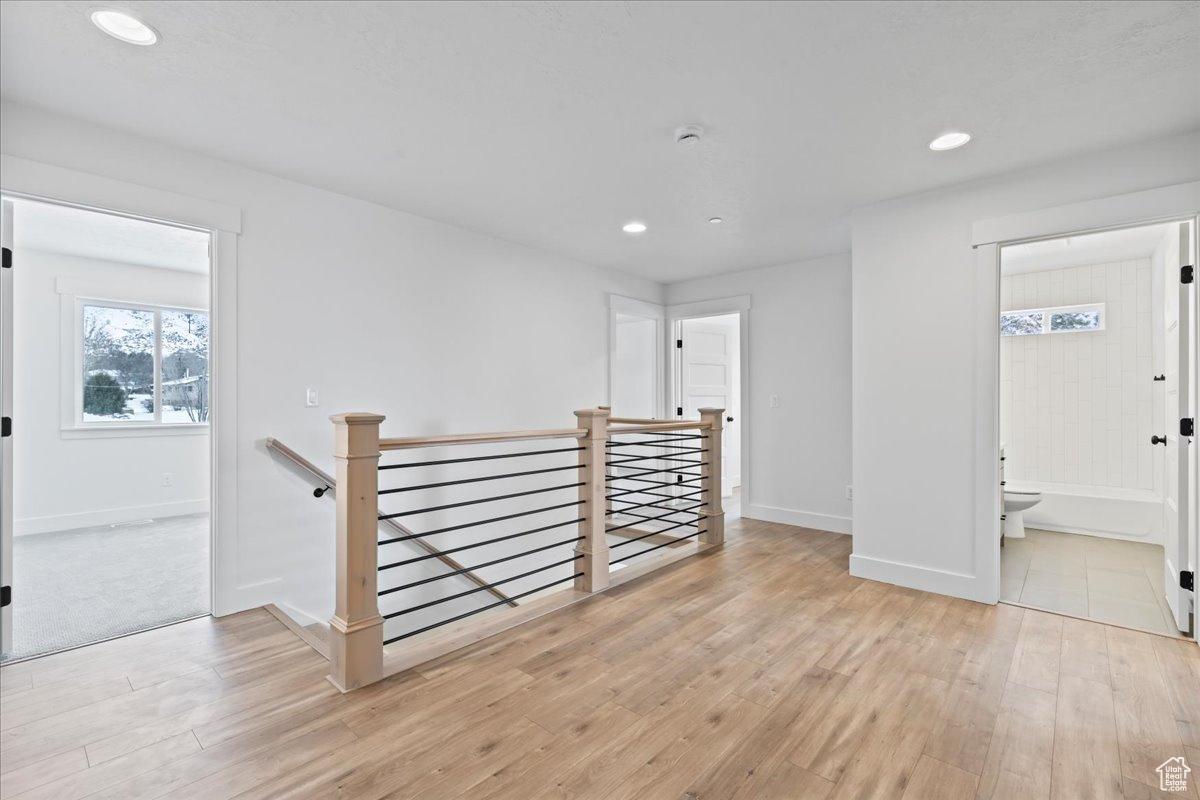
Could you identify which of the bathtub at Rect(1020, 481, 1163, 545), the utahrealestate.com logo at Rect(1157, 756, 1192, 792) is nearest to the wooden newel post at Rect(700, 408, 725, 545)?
the utahrealestate.com logo at Rect(1157, 756, 1192, 792)

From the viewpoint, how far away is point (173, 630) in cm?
260

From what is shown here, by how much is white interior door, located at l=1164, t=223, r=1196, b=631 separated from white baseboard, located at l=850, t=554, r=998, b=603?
762 millimetres

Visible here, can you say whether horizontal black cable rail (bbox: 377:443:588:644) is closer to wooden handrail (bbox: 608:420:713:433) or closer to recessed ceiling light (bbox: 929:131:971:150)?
wooden handrail (bbox: 608:420:713:433)

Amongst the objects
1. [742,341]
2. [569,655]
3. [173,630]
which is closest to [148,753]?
[173,630]

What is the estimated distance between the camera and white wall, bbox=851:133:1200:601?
2.96m

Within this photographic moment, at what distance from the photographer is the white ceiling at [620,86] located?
170 cm

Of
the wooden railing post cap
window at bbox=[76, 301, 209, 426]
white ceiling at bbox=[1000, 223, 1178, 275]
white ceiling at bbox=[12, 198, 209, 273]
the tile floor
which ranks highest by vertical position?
white ceiling at bbox=[12, 198, 209, 273]

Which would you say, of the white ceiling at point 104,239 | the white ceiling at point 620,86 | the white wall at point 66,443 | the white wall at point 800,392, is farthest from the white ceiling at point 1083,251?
the white wall at point 66,443

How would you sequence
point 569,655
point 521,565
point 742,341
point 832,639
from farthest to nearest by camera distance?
1. point 742,341
2. point 521,565
3. point 832,639
4. point 569,655

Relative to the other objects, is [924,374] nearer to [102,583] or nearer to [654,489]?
[654,489]

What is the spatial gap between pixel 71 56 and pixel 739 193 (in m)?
2.99

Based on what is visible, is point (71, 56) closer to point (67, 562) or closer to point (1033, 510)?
point (67, 562)

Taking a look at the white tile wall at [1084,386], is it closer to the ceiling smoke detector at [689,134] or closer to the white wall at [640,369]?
the white wall at [640,369]

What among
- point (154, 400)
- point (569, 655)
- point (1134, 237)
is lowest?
point (569, 655)
